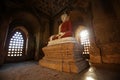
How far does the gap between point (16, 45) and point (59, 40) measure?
4.34 metres

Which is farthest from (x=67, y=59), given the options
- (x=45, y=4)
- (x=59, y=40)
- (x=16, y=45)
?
(x=45, y=4)

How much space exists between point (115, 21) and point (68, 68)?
9.99 feet

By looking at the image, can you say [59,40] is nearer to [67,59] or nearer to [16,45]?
[67,59]

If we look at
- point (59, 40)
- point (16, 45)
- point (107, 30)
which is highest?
point (107, 30)

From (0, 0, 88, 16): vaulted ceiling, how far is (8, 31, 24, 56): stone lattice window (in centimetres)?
208

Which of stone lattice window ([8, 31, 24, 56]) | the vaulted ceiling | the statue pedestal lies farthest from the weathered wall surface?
stone lattice window ([8, 31, 24, 56])

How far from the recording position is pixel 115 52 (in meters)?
2.98

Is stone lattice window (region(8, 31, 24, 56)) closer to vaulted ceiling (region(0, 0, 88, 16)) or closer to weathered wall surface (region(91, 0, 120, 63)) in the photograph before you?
vaulted ceiling (region(0, 0, 88, 16))

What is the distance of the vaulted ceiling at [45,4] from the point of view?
441cm

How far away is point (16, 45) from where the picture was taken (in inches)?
212

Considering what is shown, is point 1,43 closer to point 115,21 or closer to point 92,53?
point 92,53

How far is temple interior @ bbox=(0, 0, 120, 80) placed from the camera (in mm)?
2027

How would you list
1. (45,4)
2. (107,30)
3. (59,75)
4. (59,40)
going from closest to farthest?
(59,75), (59,40), (107,30), (45,4)

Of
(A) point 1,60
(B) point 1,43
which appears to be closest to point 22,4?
(B) point 1,43
